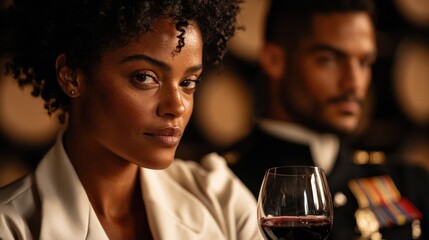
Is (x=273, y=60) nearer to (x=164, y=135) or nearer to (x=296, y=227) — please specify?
(x=164, y=135)

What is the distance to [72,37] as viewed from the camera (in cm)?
158

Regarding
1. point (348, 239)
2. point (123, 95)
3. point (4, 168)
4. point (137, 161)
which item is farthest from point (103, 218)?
point (4, 168)

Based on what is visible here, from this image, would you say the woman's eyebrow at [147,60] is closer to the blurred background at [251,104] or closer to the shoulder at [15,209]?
the shoulder at [15,209]

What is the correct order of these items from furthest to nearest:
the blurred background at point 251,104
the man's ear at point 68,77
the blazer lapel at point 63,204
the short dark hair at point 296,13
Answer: the blurred background at point 251,104, the short dark hair at point 296,13, the man's ear at point 68,77, the blazer lapel at point 63,204

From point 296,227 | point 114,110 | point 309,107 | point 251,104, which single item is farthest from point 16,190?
point 251,104

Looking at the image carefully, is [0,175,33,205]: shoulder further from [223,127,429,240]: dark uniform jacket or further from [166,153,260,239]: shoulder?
[223,127,429,240]: dark uniform jacket

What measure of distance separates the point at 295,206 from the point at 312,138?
3.97ft

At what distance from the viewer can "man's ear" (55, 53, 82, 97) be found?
5.25ft

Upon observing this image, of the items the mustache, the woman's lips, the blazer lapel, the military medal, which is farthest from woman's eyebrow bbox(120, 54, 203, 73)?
the military medal

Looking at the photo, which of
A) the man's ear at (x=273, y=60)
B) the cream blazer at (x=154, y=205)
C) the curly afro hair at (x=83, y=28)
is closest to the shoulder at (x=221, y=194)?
the cream blazer at (x=154, y=205)

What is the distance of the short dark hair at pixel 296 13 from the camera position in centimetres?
254

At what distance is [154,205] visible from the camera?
1680 millimetres

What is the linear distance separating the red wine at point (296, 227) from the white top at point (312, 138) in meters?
1.18

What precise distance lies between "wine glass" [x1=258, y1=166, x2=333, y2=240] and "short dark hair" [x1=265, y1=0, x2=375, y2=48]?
49.1 inches
